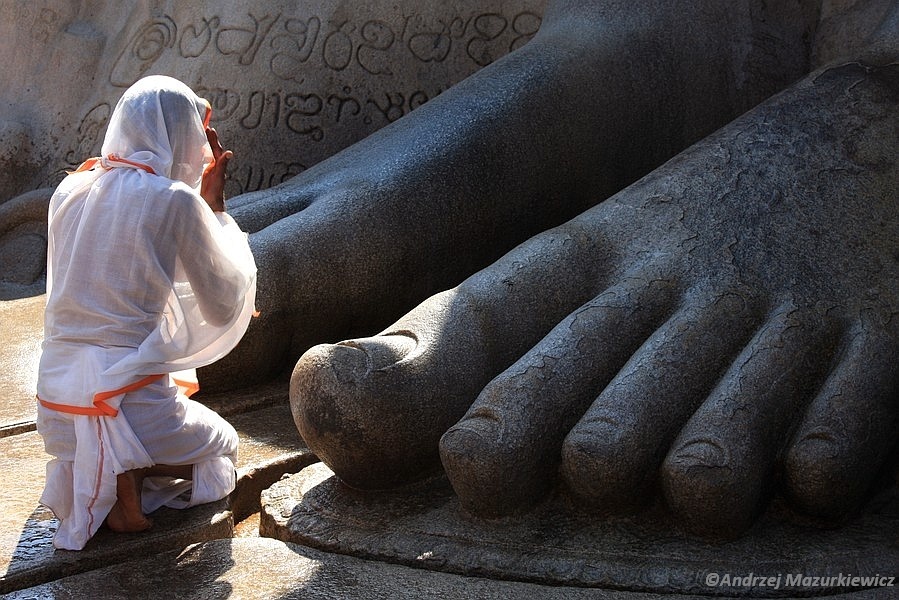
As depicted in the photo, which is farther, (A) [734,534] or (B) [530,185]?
(B) [530,185]

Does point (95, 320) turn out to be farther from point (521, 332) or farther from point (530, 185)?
point (530, 185)

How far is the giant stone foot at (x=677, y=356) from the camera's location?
1.57 m

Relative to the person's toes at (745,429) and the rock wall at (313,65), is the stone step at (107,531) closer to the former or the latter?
the person's toes at (745,429)

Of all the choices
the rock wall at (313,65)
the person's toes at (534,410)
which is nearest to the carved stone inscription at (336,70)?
the rock wall at (313,65)

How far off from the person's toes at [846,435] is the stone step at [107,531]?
838 mm

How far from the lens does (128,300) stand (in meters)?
1.65

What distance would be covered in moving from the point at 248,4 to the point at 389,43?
0.42 metres


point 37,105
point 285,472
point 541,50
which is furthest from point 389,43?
point 285,472

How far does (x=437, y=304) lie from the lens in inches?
71.6

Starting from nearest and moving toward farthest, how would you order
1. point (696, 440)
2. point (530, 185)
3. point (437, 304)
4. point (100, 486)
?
1. point (696, 440)
2. point (100, 486)
3. point (437, 304)
4. point (530, 185)

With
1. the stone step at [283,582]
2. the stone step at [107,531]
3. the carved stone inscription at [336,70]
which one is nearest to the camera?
the stone step at [283,582]

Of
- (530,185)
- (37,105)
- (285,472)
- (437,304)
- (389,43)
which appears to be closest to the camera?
(437,304)

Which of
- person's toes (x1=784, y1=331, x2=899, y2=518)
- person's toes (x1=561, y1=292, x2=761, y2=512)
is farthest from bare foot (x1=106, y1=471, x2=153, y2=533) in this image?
person's toes (x1=784, y1=331, x2=899, y2=518)

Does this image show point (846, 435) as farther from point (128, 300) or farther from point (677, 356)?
point (128, 300)
